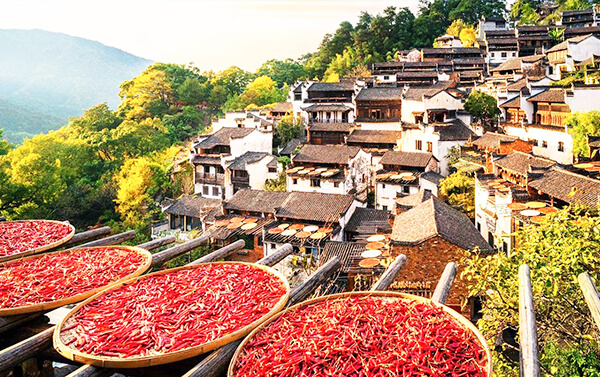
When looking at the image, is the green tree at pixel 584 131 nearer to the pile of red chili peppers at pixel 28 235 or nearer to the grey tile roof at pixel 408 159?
the grey tile roof at pixel 408 159

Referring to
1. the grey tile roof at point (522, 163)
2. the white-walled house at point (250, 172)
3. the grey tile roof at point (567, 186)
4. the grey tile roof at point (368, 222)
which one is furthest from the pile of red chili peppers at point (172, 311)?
the white-walled house at point (250, 172)

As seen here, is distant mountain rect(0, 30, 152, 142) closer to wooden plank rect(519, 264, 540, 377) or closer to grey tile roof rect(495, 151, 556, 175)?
grey tile roof rect(495, 151, 556, 175)

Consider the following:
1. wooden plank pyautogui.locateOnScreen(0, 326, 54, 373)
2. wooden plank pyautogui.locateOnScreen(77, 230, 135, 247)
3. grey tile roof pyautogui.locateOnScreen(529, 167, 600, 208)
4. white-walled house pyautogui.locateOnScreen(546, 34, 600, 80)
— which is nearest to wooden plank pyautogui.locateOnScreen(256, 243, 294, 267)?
wooden plank pyautogui.locateOnScreen(0, 326, 54, 373)

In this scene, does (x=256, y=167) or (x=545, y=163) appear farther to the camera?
(x=256, y=167)

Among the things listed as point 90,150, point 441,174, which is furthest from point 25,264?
point 90,150

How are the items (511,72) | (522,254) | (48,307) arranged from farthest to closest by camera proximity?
(511,72) < (522,254) < (48,307)

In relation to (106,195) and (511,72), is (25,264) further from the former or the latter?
(511,72)

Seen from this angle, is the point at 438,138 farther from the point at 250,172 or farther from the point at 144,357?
the point at 144,357

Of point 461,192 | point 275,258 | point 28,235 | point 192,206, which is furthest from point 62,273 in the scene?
point 192,206
